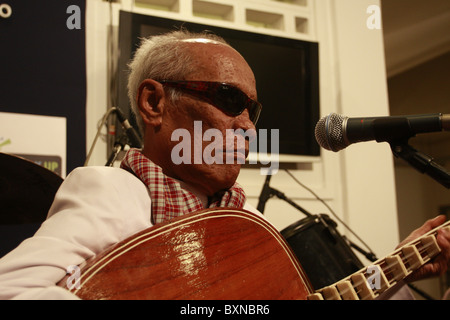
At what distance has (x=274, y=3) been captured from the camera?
3012mm

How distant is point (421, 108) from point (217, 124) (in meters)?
5.04

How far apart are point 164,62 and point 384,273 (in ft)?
2.82

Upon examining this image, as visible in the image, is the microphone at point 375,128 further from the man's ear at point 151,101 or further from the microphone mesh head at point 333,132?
the man's ear at point 151,101

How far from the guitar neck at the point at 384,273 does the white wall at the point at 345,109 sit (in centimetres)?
156

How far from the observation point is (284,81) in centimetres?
285

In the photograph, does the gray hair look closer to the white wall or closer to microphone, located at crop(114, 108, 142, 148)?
microphone, located at crop(114, 108, 142, 148)

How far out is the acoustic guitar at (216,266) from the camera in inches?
33.3

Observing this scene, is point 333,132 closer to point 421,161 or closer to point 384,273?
point 421,161

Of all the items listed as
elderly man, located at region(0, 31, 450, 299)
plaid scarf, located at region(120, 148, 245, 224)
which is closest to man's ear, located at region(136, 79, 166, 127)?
elderly man, located at region(0, 31, 450, 299)

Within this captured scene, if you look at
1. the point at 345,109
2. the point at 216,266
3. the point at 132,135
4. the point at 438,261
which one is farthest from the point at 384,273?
the point at 345,109
